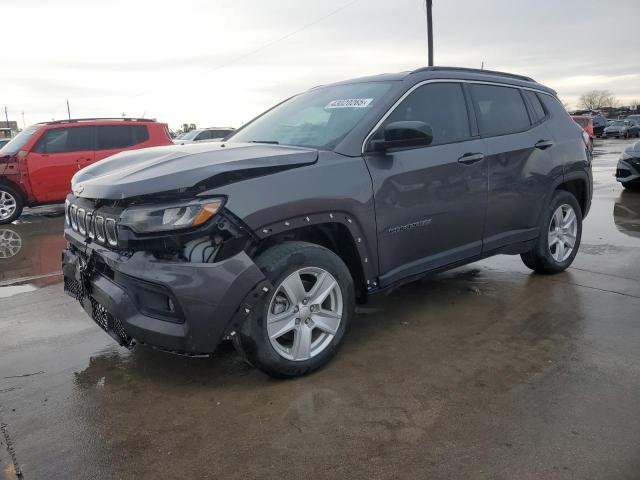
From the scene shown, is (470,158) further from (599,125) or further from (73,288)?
(599,125)

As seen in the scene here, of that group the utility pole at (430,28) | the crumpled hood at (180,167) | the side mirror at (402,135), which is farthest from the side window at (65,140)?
the utility pole at (430,28)

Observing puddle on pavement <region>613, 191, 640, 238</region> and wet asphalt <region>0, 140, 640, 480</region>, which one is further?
puddle on pavement <region>613, 191, 640, 238</region>

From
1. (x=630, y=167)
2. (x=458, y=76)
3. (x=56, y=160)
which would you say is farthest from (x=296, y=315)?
(x=630, y=167)

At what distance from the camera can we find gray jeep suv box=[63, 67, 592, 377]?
9.11ft

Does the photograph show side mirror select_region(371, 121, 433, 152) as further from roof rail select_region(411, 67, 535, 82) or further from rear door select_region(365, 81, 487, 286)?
roof rail select_region(411, 67, 535, 82)

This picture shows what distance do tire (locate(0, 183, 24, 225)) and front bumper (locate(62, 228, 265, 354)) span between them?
8.29 m

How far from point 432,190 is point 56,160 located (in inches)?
345

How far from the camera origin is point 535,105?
4.84 meters

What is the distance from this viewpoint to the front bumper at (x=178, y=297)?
2.72m

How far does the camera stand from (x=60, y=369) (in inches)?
135

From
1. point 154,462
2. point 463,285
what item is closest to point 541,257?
point 463,285

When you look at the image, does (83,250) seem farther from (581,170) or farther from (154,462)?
(581,170)

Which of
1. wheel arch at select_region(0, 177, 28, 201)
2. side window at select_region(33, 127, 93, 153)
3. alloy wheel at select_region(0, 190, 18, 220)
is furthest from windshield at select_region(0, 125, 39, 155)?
alloy wheel at select_region(0, 190, 18, 220)

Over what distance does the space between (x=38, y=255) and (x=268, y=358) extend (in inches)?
205
